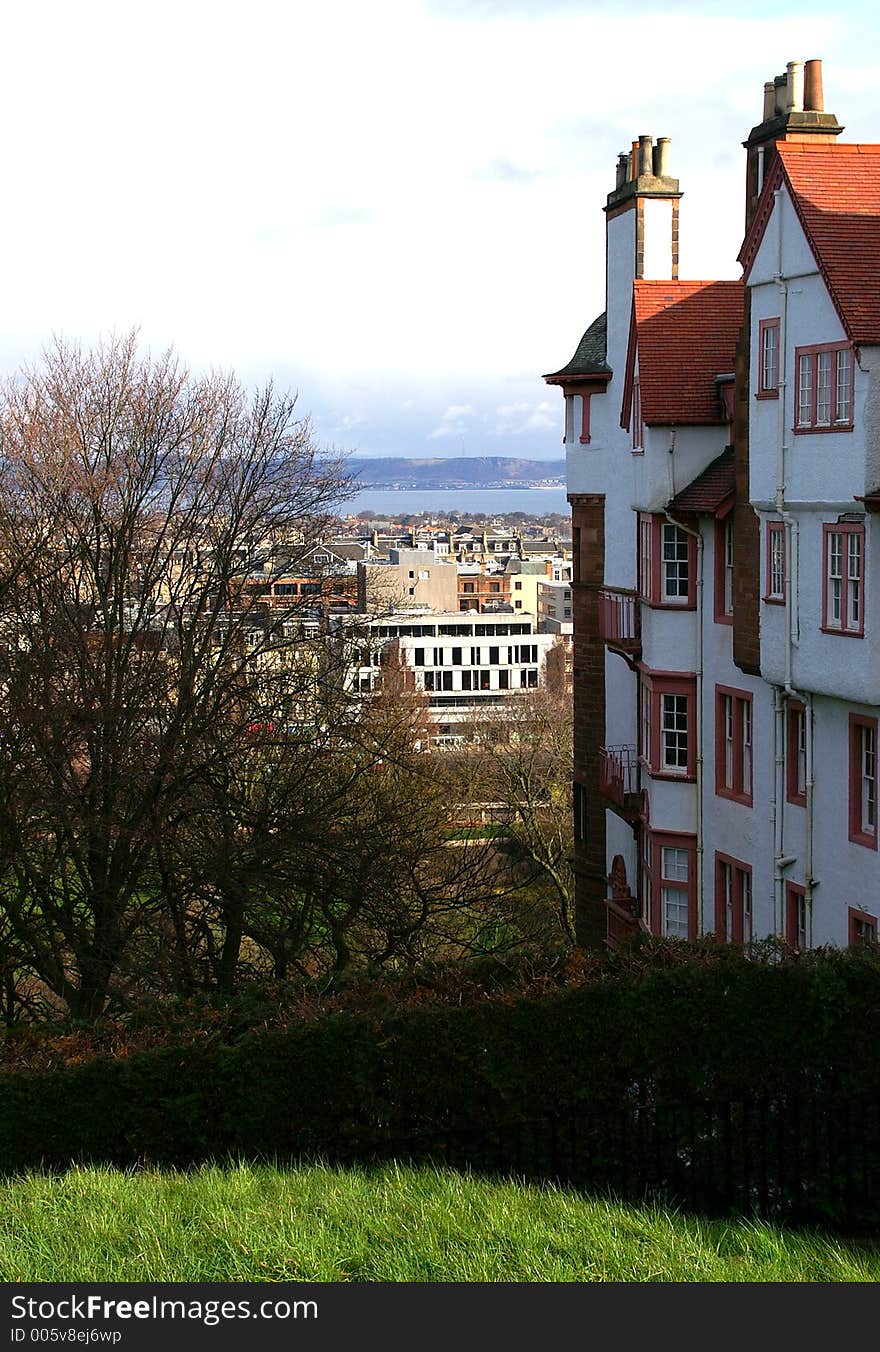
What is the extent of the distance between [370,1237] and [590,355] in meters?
24.5

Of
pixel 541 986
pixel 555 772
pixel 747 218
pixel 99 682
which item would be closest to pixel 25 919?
pixel 99 682

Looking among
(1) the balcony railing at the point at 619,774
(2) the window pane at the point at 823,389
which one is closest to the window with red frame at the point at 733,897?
(1) the balcony railing at the point at 619,774

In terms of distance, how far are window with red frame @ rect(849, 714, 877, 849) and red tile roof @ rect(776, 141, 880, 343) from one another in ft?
17.0

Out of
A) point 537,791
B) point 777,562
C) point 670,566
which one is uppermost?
point 777,562

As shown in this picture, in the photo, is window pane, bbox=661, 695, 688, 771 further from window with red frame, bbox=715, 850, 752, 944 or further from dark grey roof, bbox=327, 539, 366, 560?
dark grey roof, bbox=327, 539, 366, 560

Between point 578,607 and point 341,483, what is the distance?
22.7ft

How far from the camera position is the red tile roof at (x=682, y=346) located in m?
27.5

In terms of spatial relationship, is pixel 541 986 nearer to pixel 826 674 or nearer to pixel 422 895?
pixel 826 674

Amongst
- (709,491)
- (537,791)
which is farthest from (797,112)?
(537,791)

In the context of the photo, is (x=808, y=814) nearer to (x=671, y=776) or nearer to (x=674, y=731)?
(x=671, y=776)

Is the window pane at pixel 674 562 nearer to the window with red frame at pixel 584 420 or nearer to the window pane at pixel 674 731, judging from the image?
the window pane at pixel 674 731

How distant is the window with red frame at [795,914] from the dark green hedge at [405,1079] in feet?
32.1

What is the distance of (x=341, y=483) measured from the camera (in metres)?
29.1

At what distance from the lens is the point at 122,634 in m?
25.1
